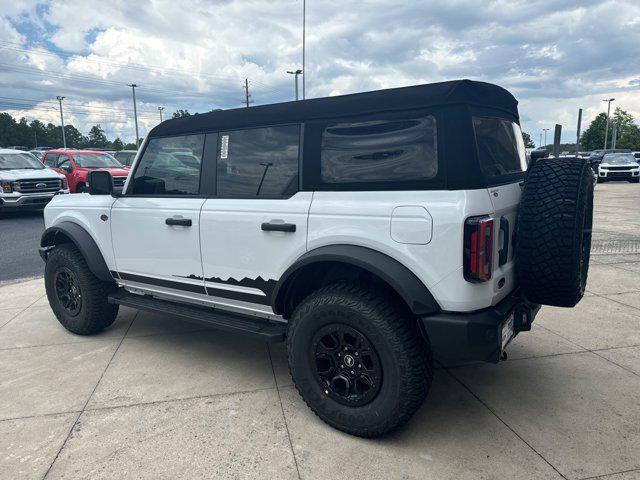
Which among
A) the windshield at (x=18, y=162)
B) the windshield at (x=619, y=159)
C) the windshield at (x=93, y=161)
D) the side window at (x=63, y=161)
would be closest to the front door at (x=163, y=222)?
the windshield at (x=18, y=162)

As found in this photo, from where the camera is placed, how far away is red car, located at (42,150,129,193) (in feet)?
47.2

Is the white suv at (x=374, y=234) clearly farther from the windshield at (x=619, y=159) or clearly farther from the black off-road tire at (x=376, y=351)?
the windshield at (x=619, y=159)

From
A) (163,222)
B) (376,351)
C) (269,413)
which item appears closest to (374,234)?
(376,351)

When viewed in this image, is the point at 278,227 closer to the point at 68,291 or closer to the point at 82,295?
the point at 82,295

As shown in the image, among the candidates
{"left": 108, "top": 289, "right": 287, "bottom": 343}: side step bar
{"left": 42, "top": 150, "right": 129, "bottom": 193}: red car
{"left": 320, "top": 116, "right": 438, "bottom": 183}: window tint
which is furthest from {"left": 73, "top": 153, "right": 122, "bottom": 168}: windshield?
{"left": 320, "top": 116, "right": 438, "bottom": 183}: window tint

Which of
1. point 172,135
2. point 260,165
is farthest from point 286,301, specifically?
point 172,135

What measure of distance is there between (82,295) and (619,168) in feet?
85.0

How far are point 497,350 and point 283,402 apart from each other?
1450 mm

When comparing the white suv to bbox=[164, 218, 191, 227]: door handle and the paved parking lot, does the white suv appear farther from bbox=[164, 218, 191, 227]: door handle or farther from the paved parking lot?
the paved parking lot

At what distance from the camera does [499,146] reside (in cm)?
289

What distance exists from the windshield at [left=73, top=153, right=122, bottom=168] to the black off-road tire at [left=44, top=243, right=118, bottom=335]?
11847 mm

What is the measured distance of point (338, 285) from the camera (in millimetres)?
2754

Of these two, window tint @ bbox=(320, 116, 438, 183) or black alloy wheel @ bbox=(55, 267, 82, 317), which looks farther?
black alloy wheel @ bbox=(55, 267, 82, 317)

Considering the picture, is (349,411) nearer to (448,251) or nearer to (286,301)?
(286,301)
